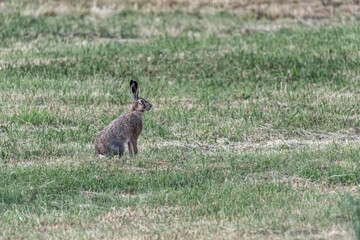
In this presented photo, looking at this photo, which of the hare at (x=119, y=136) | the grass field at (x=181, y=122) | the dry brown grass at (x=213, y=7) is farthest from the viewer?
the dry brown grass at (x=213, y=7)

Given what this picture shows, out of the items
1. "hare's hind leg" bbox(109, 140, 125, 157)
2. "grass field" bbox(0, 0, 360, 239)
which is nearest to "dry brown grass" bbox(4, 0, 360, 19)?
"grass field" bbox(0, 0, 360, 239)

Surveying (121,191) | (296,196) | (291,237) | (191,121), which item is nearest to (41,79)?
(191,121)

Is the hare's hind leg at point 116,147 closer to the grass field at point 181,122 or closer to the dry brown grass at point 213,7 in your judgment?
the grass field at point 181,122

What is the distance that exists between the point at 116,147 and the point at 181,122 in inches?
102

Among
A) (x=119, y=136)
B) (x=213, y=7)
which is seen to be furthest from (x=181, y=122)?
(x=213, y=7)

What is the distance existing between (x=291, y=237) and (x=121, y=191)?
237 cm

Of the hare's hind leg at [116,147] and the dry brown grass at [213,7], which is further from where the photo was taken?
the dry brown grass at [213,7]

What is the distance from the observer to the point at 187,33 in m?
19.6

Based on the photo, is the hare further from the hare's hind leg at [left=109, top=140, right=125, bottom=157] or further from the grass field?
the grass field

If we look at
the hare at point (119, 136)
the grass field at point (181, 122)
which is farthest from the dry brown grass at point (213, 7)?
the hare at point (119, 136)

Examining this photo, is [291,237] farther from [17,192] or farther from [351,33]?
[351,33]

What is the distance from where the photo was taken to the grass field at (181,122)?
830 cm

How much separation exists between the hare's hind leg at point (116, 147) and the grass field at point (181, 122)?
5.6 inches

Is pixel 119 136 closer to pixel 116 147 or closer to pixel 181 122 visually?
pixel 116 147
